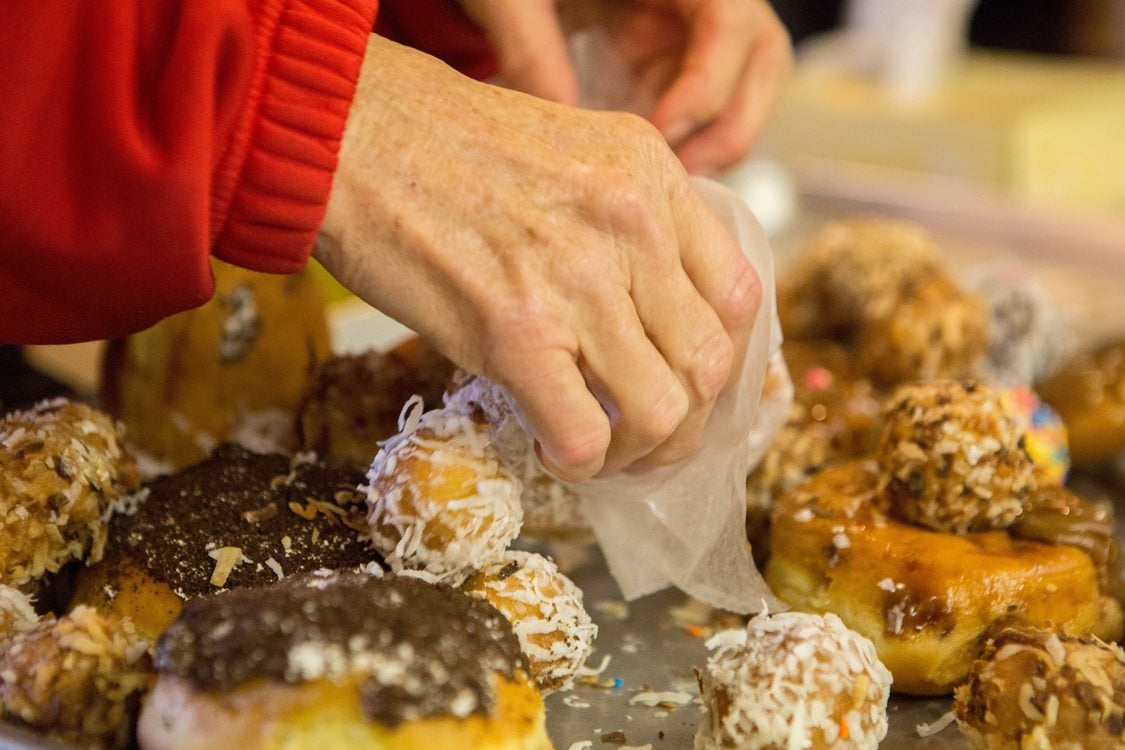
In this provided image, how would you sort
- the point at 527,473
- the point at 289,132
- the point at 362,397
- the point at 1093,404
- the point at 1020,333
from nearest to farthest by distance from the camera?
the point at 289,132 < the point at 527,473 < the point at 362,397 < the point at 1093,404 < the point at 1020,333

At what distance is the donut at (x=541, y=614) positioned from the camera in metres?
0.85

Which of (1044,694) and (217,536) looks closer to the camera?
(1044,694)

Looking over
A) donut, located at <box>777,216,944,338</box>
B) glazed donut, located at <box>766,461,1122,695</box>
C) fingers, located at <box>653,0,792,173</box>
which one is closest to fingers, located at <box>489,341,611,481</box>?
glazed donut, located at <box>766,461,1122,695</box>

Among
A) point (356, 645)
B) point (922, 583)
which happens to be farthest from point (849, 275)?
point (356, 645)

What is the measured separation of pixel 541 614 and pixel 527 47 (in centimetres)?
61

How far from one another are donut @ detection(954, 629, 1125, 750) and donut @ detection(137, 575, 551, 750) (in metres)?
0.31

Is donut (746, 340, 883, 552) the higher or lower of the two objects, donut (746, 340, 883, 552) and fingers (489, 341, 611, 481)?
the lower

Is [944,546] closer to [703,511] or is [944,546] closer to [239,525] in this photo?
[703,511]

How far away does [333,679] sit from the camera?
2.16 feet

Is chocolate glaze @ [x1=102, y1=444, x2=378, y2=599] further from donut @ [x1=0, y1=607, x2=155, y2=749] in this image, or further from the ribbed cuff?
the ribbed cuff

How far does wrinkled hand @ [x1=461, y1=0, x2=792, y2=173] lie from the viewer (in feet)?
4.40

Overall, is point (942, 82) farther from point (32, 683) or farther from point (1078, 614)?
point (32, 683)

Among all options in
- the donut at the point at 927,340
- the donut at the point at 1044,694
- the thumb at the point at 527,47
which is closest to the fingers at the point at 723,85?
the thumb at the point at 527,47

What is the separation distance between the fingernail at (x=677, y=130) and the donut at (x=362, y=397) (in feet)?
Result: 1.31
